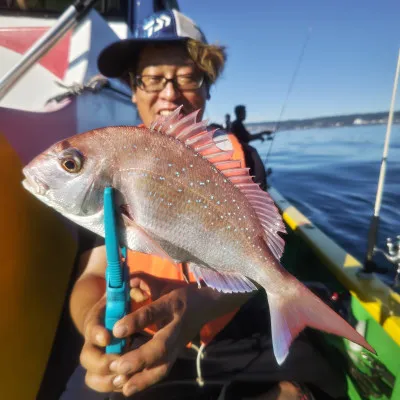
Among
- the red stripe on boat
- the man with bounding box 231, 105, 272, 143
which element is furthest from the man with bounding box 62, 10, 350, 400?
the man with bounding box 231, 105, 272, 143

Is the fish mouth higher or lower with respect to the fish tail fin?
higher

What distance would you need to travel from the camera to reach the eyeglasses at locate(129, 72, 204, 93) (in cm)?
156

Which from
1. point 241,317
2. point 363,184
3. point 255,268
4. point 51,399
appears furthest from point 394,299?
point 363,184

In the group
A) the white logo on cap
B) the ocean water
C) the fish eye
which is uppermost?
the white logo on cap

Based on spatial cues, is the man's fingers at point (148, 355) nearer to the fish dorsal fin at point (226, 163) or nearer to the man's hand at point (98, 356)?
the man's hand at point (98, 356)

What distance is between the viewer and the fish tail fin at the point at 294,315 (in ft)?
2.91

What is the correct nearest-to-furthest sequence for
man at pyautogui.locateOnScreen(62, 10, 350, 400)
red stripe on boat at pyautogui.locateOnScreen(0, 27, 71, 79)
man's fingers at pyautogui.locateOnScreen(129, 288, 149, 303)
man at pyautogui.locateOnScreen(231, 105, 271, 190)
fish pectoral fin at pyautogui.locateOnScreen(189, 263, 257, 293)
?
1. fish pectoral fin at pyautogui.locateOnScreen(189, 263, 257, 293)
2. man's fingers at pyautogui.locateOnScreen(129, 288, 149, 303)
3. man at pyautogui.locateOnScreen(62, 10, 350, 400)
4. man at pyautogui.locateOnScreen(231, 105, 271, 190)
5. red stripe on boat at pyautogui.locateOnScreen(0, 27, 71, 79)

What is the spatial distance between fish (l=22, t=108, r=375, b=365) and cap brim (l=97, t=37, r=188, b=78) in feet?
2.69

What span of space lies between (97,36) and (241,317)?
2.55 meters

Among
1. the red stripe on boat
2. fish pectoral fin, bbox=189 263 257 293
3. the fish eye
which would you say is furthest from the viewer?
the red stripe on boat

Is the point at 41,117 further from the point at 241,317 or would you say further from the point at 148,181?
the point at 241,317

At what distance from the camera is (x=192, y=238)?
2.99 ft

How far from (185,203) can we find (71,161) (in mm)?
343

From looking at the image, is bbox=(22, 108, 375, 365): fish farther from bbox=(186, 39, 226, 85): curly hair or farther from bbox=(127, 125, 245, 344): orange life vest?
bbox=(186, 39, 226, 85): curly hair
